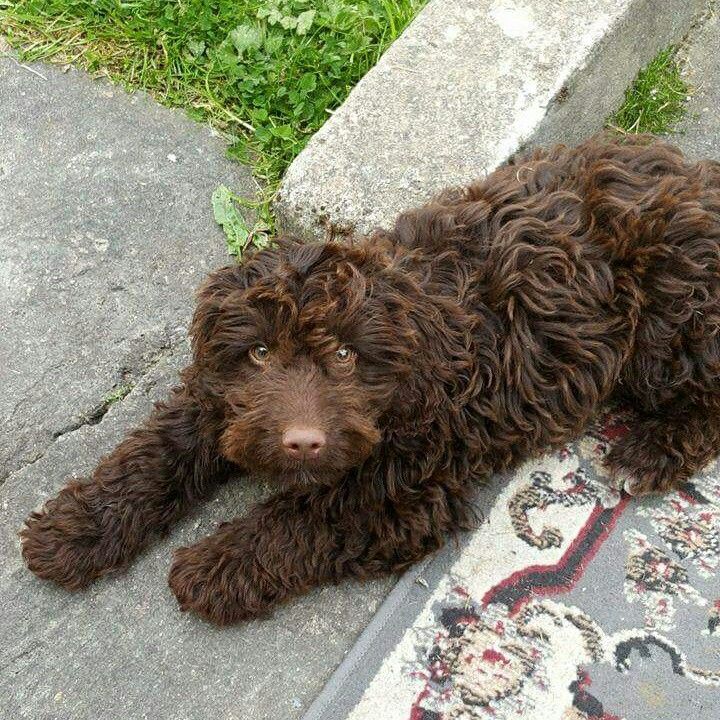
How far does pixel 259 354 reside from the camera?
105 inches

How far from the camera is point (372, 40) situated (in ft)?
15.4

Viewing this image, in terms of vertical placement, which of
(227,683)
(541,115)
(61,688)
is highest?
(541,115)

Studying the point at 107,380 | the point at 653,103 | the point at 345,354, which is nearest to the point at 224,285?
the point at 345,354

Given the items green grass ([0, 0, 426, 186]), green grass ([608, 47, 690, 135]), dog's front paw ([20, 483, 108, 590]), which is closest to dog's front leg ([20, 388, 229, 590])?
dog's front paw ([20, 483, 108, 590])

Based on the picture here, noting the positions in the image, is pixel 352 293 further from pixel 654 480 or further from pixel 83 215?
pixel 83 215

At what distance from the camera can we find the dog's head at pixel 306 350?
2566 mm

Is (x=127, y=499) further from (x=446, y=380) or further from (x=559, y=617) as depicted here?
(x=559, y=617)

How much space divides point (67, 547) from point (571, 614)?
1721 mm

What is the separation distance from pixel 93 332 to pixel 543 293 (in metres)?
1.93

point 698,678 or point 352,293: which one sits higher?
point 352,293

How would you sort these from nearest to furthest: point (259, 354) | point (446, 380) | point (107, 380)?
point (259, 354) → point (446, 380) → point (107, 380)

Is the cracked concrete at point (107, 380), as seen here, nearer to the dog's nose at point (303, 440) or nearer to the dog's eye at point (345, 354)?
the dog's nose at point (303, 440)

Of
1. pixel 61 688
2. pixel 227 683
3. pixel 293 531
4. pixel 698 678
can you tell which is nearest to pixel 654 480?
pixel 698 678

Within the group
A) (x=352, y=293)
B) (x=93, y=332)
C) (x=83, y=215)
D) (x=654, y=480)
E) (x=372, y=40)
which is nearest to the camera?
(x=352, y=293)
